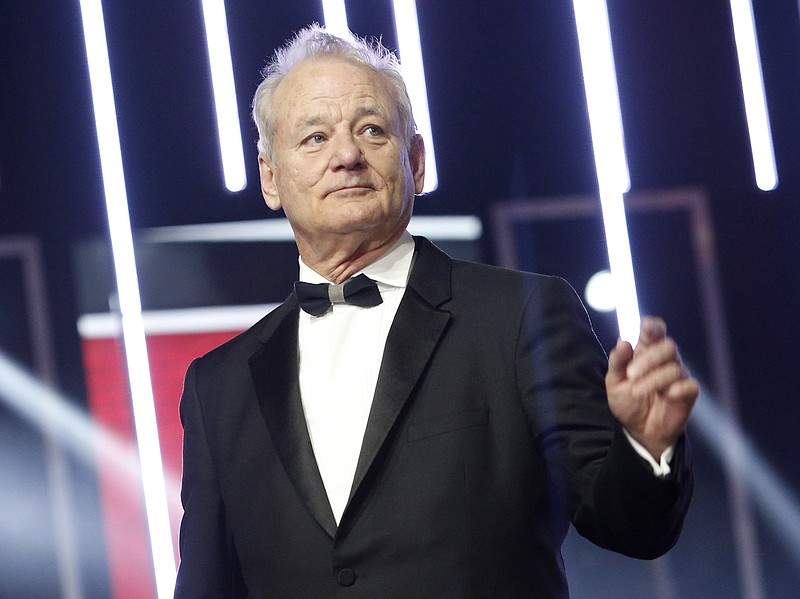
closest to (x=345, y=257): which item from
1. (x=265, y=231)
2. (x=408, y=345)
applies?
(x=408, y=345)

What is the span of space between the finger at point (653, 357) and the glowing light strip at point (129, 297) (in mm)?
1930

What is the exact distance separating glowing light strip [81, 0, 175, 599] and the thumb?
1.89 m

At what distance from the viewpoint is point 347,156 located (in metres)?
1.76

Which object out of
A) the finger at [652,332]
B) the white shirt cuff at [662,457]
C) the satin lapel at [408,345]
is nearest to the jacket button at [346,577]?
the satin lapel at [408,345]

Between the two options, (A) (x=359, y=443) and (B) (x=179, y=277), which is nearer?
(A) (x=359, y=443)

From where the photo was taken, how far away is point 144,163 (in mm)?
2959

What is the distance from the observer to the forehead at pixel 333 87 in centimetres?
184

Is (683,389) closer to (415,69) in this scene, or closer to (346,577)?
(346,577)

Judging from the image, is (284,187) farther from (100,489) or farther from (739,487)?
(739,487)

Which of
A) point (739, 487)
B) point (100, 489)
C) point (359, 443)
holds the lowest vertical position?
point (739, 487)

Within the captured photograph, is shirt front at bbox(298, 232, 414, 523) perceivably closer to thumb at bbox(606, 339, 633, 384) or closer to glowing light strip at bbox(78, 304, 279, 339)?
thumb at bbox(606, 339, 633, 384)

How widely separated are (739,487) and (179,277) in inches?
70.7

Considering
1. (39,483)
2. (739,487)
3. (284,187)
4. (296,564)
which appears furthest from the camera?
(739,487)

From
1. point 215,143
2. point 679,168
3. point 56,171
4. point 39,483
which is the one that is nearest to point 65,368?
point 39,483
